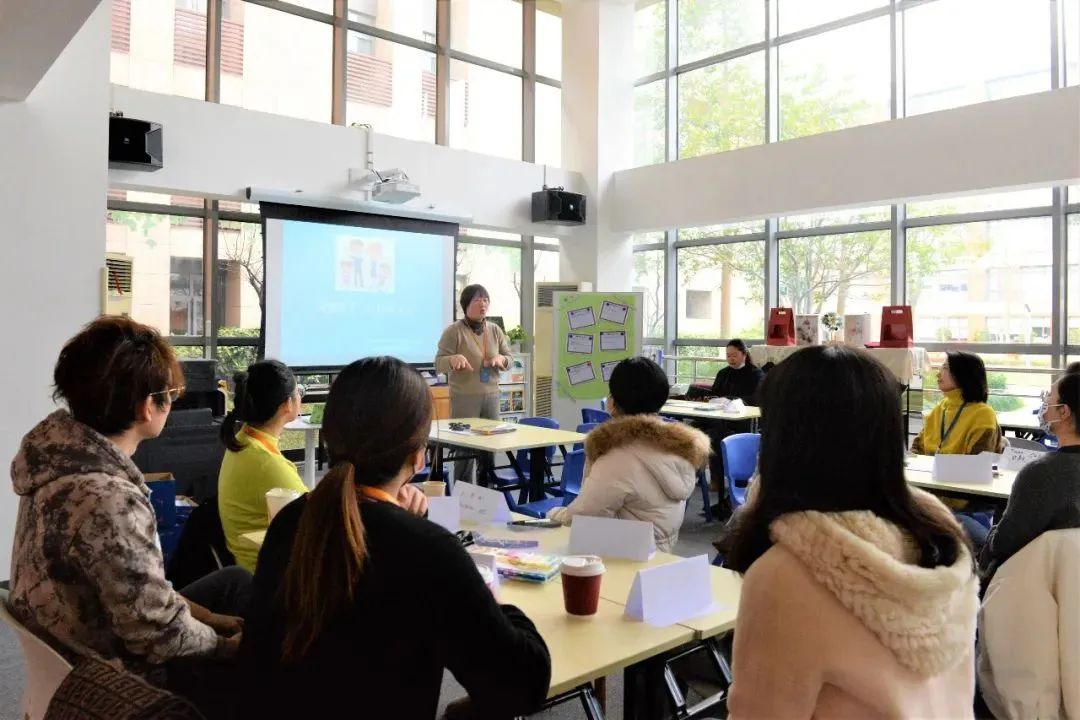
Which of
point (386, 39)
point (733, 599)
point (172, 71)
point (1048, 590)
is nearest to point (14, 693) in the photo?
point (733, 599)

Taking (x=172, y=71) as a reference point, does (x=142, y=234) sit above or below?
below

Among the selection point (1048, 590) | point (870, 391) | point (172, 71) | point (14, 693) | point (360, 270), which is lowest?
point (14, 693)

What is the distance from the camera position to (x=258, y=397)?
8.41 feet

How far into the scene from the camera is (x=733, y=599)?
189 centimetres

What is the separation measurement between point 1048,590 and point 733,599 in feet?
3.57

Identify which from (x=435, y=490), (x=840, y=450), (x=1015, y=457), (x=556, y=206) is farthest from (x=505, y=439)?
(x=556, y=206)

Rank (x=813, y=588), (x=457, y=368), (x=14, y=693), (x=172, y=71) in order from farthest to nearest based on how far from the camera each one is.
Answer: (x=172, y=71), (x=457, y=368), (x=14, y=693), (x=813, y=588)

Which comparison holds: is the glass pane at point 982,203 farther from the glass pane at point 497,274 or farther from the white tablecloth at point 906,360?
the glass pane at point 497,274

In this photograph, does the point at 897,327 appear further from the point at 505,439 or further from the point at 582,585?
the point at 582,585

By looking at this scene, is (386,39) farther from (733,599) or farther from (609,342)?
(733,599)

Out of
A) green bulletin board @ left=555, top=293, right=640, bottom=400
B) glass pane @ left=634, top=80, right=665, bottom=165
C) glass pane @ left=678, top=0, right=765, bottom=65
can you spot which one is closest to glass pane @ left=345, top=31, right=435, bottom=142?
green bulletin board @ left=555, top=293, right=640, bottom=400

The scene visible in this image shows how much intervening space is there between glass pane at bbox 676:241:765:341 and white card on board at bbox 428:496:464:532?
6.85 metres

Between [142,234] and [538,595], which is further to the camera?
[142,234]

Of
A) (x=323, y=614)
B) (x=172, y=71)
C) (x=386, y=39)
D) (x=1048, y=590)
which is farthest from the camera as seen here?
(x=386, y=39)
